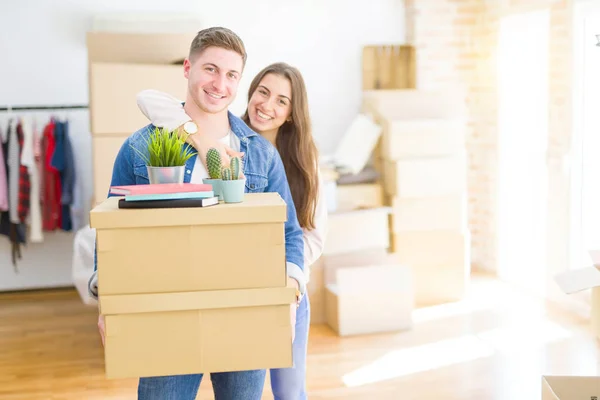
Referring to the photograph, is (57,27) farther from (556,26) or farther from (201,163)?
(201,163)

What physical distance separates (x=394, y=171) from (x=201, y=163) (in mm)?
3216

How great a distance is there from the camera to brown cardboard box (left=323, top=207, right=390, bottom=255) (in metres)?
4.68

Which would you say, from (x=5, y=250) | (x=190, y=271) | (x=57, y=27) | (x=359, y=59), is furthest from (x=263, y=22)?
(x=190, y=271)

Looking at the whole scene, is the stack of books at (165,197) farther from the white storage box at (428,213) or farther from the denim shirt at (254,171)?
the white storage box at (428,213)

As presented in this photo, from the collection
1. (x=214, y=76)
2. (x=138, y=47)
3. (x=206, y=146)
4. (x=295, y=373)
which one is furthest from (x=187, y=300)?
(x=138, y=47)

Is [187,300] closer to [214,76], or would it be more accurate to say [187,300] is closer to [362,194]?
[214,76]

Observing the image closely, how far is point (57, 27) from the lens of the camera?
5305mm

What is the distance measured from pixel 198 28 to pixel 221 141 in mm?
3566

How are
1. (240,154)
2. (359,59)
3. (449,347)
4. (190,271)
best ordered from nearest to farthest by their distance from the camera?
(190,271)
(240,154)
(449,347)
(359,59)

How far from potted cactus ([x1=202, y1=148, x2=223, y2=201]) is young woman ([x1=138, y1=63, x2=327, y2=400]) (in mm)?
678

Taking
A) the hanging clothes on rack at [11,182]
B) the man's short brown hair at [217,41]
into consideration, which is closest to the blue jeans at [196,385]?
the man's short brown hair at [217,41]

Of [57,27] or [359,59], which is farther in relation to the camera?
[359,59]

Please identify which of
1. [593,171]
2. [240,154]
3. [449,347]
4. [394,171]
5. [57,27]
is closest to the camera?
[240,154]

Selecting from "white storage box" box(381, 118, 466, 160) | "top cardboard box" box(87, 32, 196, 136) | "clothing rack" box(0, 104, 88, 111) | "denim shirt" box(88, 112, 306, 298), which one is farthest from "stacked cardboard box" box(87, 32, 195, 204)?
"denim shirt" box(88, 112, 306, 298)
